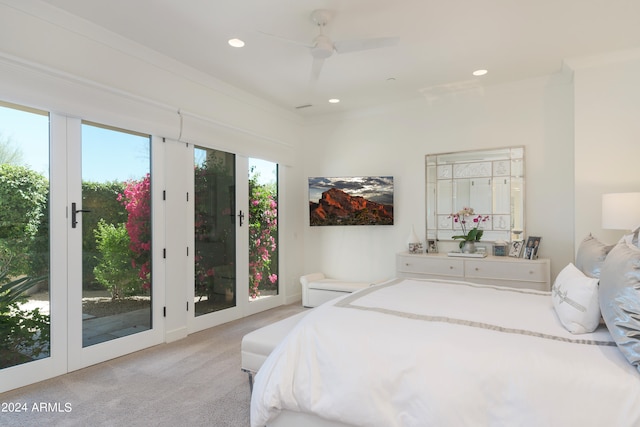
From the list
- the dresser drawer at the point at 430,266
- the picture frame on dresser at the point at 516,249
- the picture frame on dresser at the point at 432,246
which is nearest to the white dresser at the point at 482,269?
the dresser drawer at the point at 430,266

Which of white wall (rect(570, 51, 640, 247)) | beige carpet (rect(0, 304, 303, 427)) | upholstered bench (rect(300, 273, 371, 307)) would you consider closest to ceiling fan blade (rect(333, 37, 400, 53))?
white wall (rect(570, 51, 640, 247))

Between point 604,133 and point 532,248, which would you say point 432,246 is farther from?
point 604,133

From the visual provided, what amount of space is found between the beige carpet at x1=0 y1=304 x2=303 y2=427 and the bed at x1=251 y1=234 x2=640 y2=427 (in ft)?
2.04

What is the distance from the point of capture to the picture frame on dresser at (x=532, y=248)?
3811 millimetres

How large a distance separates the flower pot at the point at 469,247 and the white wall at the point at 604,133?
1009mm

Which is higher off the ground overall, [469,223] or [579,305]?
[469,223]

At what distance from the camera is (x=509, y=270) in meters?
3.80

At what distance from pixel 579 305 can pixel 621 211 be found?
184 cm

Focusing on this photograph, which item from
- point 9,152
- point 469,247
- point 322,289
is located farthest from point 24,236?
point 469,247

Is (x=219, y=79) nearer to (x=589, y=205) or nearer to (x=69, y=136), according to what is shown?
(x=69, y=136)

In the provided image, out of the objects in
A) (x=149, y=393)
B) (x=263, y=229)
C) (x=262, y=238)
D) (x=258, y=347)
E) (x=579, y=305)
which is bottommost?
(x=149, y=393)

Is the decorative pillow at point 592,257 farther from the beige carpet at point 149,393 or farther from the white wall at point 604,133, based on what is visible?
the beige carpet at point 149,393

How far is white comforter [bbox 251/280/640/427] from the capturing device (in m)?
1.35

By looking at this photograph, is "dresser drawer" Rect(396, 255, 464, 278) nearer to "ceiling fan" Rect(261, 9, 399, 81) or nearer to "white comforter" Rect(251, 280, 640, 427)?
"white comforter" Rect(251, 280, 640, 427)
